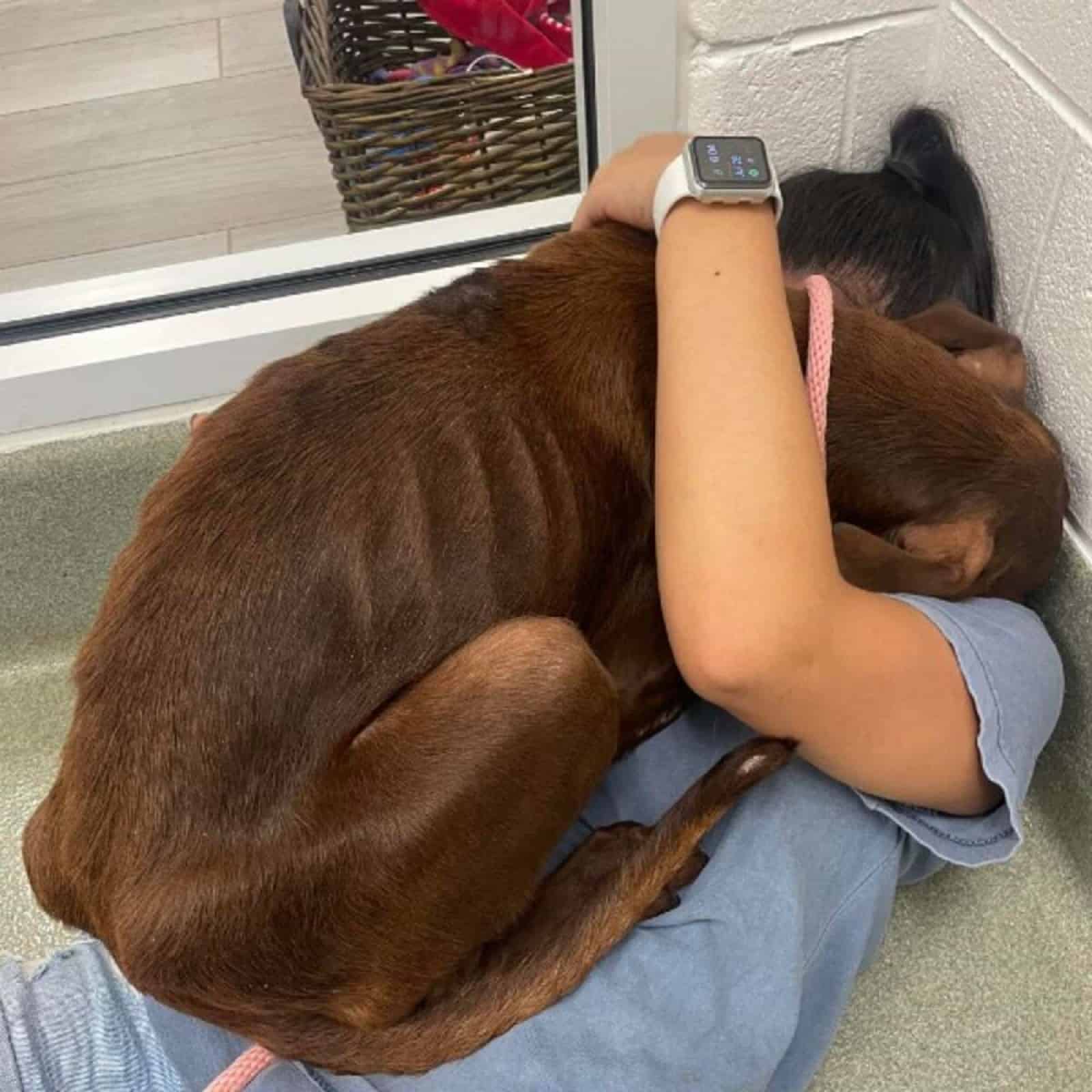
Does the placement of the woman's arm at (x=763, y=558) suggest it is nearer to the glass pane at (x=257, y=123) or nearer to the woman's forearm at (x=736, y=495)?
the woman's forearm at (x=736, y=495)

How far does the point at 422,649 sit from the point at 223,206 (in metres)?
1.31

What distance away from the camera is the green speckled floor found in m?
1.16

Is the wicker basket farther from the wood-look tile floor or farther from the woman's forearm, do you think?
the woman's forearm

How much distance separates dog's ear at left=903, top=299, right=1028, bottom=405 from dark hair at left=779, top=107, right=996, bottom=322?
0.06 metres

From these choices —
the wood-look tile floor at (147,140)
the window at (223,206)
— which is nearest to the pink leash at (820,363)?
the window at (223,206)

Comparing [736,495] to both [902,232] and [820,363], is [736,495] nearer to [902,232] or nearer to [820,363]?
[820,363]

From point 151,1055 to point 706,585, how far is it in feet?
2.03

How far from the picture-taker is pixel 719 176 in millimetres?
928

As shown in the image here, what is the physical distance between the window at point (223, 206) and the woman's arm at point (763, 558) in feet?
1.42

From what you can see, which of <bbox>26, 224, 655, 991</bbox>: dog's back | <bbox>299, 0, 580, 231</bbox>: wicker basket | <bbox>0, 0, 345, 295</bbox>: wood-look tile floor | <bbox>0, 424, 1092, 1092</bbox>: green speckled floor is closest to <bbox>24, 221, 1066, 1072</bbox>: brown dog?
Answer: <bbox>26, 224, 655, 991</bbox>: dog's back

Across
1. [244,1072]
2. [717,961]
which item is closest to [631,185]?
[717,961]

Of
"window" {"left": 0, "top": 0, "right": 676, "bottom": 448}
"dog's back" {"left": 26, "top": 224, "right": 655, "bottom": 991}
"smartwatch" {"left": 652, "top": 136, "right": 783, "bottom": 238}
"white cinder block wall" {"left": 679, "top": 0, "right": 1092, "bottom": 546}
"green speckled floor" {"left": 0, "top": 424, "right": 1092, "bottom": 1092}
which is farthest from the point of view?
"window" {"left": 0, "top": 0, "right": 676, "bottom": 448}

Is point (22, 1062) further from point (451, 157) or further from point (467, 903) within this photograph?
point (451, 157)

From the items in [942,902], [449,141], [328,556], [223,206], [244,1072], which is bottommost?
[942,902]
